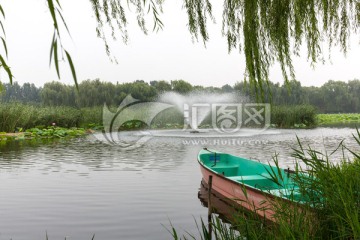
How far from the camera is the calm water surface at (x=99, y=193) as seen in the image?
265 inches

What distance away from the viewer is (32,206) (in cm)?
802

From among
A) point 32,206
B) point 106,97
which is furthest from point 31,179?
point 106,97

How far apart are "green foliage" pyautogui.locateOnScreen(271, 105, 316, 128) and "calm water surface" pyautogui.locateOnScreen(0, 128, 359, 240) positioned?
16.9 meters

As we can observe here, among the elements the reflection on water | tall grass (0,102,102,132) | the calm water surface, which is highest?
tall grass (0,102,102,132)

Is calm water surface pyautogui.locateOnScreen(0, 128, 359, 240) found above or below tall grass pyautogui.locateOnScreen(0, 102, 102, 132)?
below

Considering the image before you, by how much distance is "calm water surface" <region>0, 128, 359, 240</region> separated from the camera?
6.73m

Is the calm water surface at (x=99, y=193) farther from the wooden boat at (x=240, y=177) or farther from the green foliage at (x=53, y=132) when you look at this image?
the green foliage at (x=53, y=132)

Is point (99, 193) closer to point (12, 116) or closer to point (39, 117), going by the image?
point (12, 116)

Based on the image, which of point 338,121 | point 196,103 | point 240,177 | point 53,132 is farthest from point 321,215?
point 338,121

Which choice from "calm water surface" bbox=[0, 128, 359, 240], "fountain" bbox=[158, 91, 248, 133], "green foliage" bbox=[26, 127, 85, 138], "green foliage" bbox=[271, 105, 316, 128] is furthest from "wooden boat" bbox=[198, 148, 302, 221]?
"green foliage" bbox=[271, 105, 316, 128]
